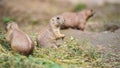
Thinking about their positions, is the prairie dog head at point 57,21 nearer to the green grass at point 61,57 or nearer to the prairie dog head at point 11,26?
the green grass at point 61,57

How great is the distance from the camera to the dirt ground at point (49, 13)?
47.2ft

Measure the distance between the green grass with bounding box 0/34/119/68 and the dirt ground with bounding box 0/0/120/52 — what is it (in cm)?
173

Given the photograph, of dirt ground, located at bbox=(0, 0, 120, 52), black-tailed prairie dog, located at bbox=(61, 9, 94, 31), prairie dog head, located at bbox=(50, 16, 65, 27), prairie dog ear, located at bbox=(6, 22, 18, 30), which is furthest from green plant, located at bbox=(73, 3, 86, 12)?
prairie dog ear, located at bbox=(6, 22, 18, 30)

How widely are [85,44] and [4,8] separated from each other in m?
8.39

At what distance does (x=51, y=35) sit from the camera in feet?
36.2

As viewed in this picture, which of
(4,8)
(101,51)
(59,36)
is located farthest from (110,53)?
(4,8)

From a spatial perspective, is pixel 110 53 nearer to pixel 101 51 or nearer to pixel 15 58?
pixel 101 51

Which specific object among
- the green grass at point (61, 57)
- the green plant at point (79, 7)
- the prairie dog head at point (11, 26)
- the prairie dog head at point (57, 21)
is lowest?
the green plant at point (79, 7)

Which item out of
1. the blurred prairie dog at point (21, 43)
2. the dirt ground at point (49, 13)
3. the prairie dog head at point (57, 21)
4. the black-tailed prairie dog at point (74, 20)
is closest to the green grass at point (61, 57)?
the blurred prairie dog at point (21, 43)

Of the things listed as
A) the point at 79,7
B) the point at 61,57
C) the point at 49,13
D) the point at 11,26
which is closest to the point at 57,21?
the point at 11,26

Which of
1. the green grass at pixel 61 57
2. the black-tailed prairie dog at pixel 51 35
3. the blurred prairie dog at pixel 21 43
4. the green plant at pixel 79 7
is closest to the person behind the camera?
the green grass at pixel 61 57

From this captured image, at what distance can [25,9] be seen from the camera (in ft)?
63.0

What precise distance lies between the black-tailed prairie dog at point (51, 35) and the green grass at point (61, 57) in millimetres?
236

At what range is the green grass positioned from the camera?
8.75 metres
